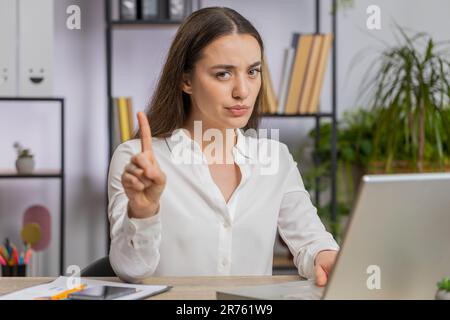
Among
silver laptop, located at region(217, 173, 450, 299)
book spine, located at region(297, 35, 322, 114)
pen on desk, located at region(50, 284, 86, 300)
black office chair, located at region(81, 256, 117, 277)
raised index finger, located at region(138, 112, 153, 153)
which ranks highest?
book spine, located at region(297, 35, 322, 114)

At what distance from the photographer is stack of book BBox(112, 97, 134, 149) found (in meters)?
2.97

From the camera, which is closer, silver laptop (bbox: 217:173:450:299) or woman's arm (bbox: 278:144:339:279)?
silver laptop (bbox: 217:173:450:299)

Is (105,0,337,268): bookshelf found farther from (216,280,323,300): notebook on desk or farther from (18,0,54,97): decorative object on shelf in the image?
(216,280,323,300): notebook on desk

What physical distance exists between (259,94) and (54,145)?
1.71m

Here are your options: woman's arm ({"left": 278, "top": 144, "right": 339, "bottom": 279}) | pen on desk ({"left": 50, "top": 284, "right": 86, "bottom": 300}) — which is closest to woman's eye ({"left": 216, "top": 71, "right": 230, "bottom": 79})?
woman's arm ({"left": 278, "top": 144, "right": 339, "bottom": 279})

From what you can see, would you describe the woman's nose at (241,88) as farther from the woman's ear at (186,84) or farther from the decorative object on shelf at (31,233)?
the decorative object on shelf at (31,233)

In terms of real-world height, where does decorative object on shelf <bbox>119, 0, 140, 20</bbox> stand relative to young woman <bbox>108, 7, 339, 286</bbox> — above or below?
above

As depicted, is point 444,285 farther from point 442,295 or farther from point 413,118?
point 413,118

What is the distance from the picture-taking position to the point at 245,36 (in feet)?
5.11

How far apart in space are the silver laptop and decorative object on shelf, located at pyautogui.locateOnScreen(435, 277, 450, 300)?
0.06 feet

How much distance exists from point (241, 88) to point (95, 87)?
1891 millimetres

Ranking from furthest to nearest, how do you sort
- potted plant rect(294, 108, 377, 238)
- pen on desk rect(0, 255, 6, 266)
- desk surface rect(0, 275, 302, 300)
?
potted plant rect(294, 108, 377, 238) < pen on desk rect(0, 255, 6, 266) < desk surface rect(0, 275, 302, 300)

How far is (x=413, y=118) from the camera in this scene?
8.88 ft
